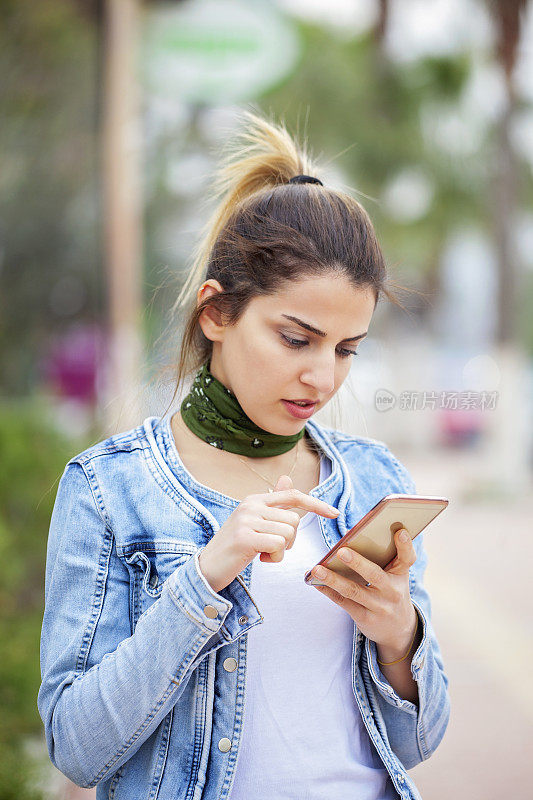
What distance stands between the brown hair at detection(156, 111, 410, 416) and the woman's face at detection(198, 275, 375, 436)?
21 mm

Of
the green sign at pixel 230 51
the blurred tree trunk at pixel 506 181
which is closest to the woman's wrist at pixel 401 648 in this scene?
the green sign at pixel 230 51

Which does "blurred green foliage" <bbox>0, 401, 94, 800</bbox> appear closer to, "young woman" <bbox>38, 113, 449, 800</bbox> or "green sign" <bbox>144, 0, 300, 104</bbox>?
"young woman" <bbox>38, 113, 449, 800</bbox>

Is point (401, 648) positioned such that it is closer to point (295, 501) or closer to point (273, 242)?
point (295, 501)

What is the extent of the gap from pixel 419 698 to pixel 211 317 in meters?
0.67

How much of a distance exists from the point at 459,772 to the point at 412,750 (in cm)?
214

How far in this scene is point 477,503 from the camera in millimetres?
5605

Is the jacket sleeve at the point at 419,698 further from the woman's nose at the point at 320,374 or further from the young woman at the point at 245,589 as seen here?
the woman's nose at the point at 320,374

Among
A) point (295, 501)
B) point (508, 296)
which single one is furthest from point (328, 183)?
point (508, 296)

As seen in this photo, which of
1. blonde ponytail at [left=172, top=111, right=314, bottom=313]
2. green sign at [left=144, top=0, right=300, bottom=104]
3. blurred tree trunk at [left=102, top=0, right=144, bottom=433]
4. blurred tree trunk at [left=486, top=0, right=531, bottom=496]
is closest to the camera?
blonde ponytail at [left=172, top=111, right=314, bottom=313]

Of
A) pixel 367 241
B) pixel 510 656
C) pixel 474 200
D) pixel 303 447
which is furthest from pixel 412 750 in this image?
pixel 474 200

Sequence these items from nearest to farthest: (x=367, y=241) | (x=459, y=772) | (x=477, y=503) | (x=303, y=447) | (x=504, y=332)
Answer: (x=367, y=241) < (x=303, y=447) < (x=459, y=772) < (x=477, y=503) < (x=504, y=332)

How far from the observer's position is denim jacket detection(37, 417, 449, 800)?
3.84ft

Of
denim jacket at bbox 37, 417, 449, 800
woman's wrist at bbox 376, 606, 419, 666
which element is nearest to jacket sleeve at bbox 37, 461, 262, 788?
denim jacket at bbox 37, 417, 449, 800

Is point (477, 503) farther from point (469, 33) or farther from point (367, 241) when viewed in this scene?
point (469, 33)
